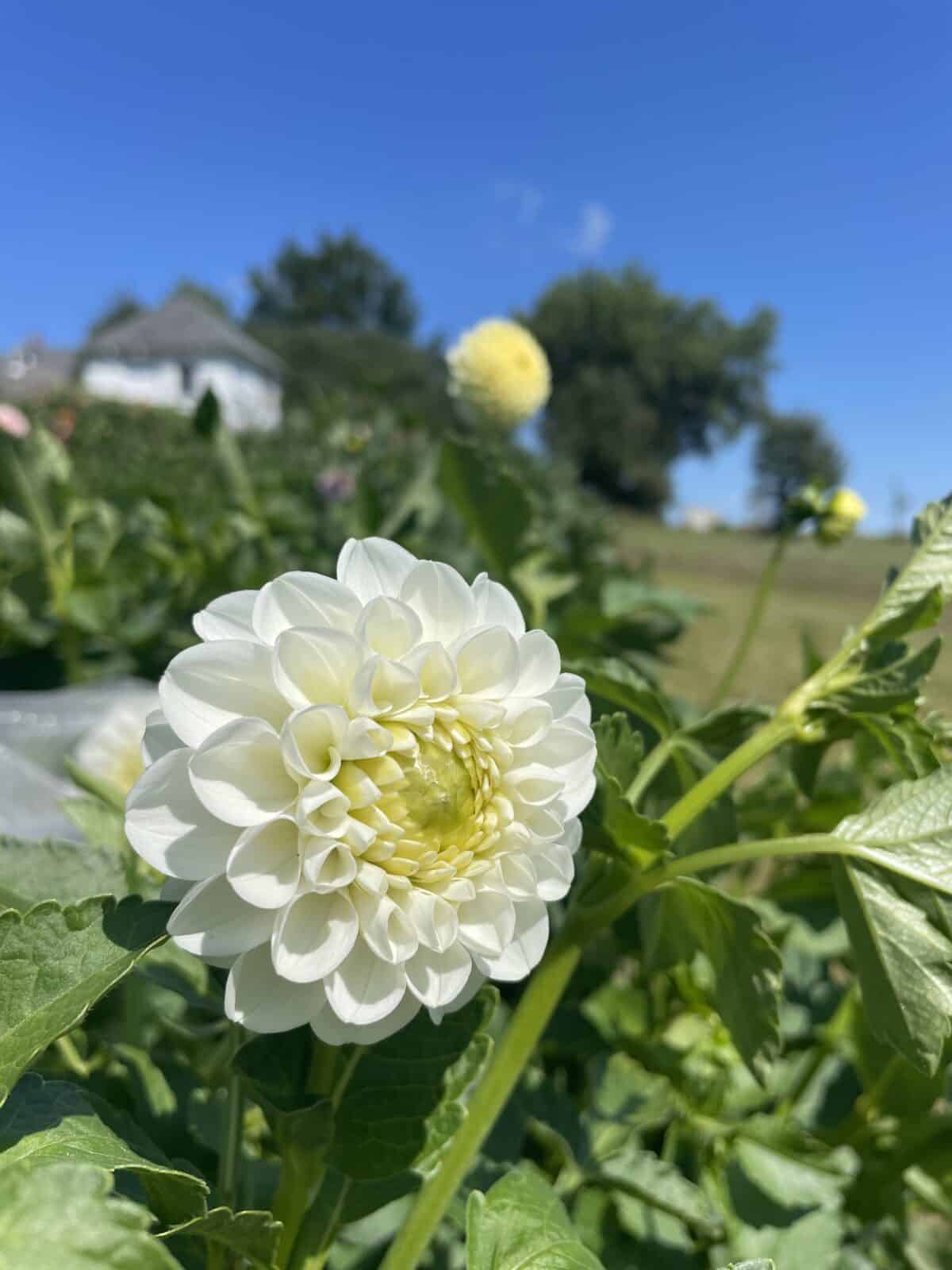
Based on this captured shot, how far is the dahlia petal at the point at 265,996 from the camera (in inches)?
18.0

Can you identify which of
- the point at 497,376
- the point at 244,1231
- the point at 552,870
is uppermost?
the point at 497,376

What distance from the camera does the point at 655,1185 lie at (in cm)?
88

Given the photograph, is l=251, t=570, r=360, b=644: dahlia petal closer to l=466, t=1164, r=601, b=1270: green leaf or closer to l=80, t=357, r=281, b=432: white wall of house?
l=466, t=1164, r=601, b=1270: green leaf

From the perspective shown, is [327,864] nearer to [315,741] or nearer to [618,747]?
[315,741]

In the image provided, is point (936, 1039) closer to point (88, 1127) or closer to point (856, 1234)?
point (88, 1127)

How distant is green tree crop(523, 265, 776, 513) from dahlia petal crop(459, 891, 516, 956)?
2902 cm

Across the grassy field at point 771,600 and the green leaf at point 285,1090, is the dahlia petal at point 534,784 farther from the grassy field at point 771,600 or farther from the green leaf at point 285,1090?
the grassy field at point 771,600

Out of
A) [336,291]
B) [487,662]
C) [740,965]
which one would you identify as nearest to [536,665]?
[487,662]

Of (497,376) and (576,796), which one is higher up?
(497,376)

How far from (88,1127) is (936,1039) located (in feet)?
1.53

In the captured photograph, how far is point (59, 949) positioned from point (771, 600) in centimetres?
1089

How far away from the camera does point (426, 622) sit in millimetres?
513

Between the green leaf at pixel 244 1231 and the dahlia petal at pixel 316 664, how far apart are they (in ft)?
0.79

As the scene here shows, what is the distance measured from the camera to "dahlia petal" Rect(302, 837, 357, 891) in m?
0.45
